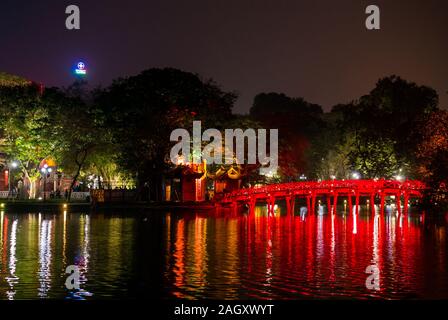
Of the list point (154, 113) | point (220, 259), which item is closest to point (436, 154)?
point (220, 259)

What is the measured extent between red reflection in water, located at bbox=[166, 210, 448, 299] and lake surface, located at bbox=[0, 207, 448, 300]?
4 cm

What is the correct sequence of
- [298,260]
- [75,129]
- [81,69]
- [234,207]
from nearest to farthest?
[298,260] < [234,207] < [75,129] < [81,69]

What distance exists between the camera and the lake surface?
25062 millimetres

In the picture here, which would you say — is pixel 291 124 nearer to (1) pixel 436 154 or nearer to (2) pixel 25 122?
(2) pixel 25 122

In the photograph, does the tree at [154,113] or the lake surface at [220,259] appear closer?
the lake surface at [220,259]

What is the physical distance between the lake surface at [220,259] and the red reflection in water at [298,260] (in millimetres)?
38

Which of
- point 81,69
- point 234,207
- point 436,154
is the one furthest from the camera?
point 81,69

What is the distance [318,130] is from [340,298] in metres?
101

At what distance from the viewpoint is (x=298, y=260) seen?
107 feet

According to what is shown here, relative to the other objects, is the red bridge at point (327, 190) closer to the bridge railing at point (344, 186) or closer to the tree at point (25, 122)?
the bridge railing at point (344, 186)

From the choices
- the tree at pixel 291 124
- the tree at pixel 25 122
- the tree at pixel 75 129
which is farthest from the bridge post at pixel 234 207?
the tree at pixel 291 124

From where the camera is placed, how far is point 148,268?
2994 centimetres

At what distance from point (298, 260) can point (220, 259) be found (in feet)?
10.8

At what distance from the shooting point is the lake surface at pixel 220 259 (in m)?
25.1
